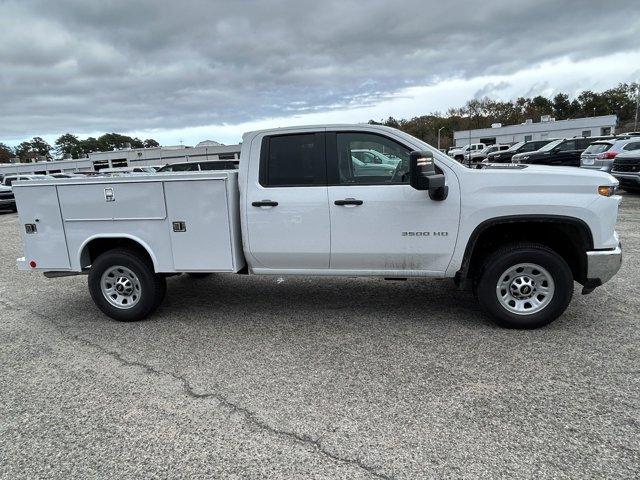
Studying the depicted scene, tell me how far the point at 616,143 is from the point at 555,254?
45.8 ft

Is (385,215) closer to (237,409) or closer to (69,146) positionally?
(237,409)

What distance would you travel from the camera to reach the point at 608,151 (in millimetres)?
15250

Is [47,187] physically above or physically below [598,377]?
above

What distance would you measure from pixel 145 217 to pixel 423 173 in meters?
2.89

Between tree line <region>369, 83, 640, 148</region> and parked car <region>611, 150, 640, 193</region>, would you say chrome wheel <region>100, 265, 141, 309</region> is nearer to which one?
parked car <region>611, 150, 640, 193</region>

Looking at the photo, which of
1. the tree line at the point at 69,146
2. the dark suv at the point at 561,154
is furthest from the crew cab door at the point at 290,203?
Result: the tree line at the point at 69,146

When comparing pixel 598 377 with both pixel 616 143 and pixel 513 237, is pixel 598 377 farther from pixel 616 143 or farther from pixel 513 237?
pixel 616 143

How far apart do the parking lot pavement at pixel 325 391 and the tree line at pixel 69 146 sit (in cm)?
12810

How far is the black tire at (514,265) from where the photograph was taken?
4312mm

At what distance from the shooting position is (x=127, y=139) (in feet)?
449

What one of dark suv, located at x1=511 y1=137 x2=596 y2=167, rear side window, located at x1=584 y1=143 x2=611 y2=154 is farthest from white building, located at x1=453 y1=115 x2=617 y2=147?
rear side window, located at x1=584 y1=143 x2=611 y2=154

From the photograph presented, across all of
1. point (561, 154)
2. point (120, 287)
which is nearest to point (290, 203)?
point (120, 287)

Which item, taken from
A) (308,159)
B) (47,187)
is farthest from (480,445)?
(47,187)

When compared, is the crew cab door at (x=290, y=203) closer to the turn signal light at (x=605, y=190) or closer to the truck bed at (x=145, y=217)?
the truck bed at (x=145, y=217)
